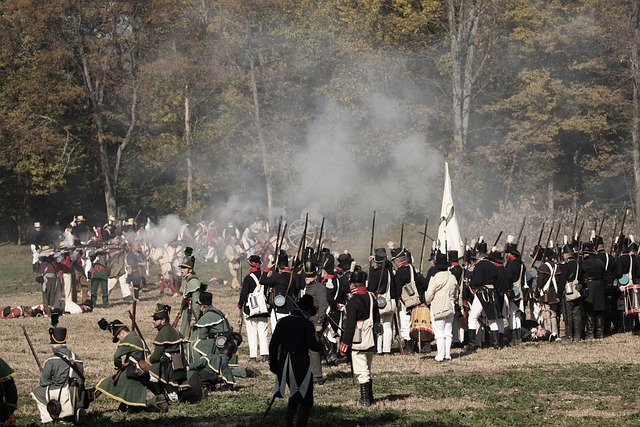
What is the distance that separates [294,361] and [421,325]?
795 cm

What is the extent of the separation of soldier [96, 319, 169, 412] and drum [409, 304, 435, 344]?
23.6 feet

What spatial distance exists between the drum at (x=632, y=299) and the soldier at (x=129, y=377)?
12119mm

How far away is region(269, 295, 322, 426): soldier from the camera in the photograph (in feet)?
45.6

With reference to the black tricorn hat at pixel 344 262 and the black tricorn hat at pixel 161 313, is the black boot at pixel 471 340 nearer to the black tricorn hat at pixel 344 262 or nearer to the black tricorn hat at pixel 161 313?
the black tricorn hat at pixel 344 262

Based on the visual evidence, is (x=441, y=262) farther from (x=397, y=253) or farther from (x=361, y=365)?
(x=361, y=365)

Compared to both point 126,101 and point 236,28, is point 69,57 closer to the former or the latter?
point 126,101

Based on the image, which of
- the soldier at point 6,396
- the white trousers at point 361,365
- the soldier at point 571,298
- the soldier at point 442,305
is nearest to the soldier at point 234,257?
the soldier at point 571,298

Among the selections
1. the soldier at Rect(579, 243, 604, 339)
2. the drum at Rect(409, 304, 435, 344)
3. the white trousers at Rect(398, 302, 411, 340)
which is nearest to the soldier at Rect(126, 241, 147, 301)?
the white trousers at Rect(398, 302, 411, 340)

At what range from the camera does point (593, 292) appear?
23.8 metres

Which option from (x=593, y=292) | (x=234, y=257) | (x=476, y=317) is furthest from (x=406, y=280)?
(x=234, y=257)

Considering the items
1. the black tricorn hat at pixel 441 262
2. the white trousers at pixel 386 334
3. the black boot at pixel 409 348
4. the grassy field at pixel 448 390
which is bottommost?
the grassy field at pixel 448 390

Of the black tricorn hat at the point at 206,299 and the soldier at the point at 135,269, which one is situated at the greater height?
the soldier at the point at 135,269

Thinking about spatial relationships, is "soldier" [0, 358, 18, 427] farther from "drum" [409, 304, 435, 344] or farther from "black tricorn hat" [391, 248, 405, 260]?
"black tricorn hat" [391, 248, 405, 260]

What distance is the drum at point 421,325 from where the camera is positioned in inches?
850
